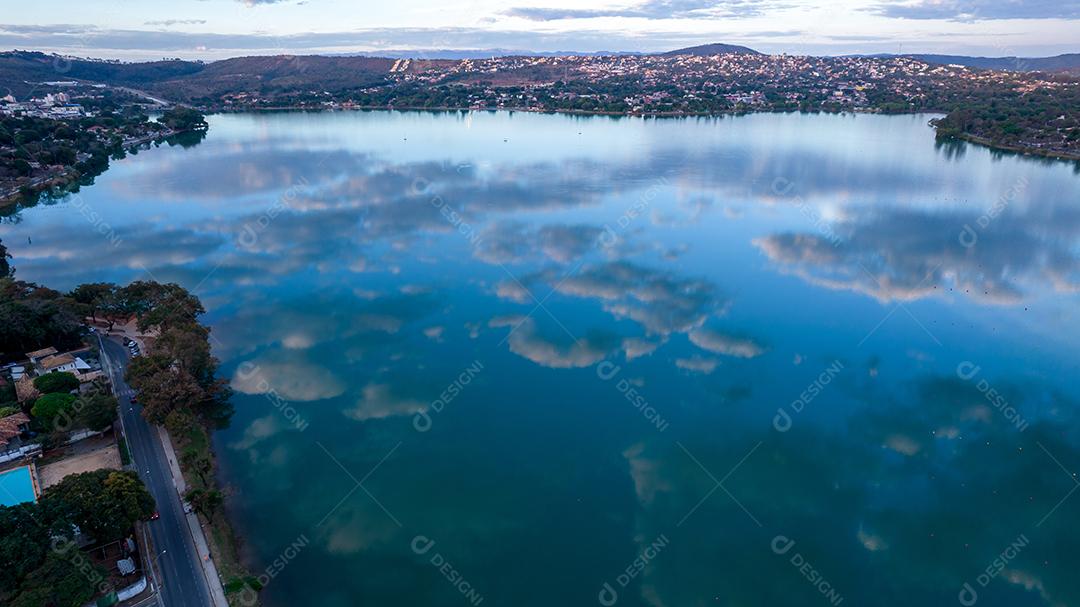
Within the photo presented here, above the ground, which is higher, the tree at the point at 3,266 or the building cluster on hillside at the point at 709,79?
the building cluster on hillside at the point at 709,79

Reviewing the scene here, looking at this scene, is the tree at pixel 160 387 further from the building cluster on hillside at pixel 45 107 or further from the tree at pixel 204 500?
the building cluster on hillside at pixel 45 107

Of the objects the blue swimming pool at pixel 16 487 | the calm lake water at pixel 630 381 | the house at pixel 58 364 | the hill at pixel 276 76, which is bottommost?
the calm lake water at pixel 630 381

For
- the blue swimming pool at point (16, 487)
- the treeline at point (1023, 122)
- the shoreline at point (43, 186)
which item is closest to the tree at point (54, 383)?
the blue swimming pool at point (16, 487)

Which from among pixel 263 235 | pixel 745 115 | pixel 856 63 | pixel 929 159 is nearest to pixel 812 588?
pixel 263 235

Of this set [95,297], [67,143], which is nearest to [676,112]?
[67,143]

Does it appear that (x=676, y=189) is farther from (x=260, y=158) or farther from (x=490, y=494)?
(x=260, y=158)

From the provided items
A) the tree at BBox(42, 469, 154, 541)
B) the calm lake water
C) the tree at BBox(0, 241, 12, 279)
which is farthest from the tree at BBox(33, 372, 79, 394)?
the tree at BBox(0, 241, 12, 279)
